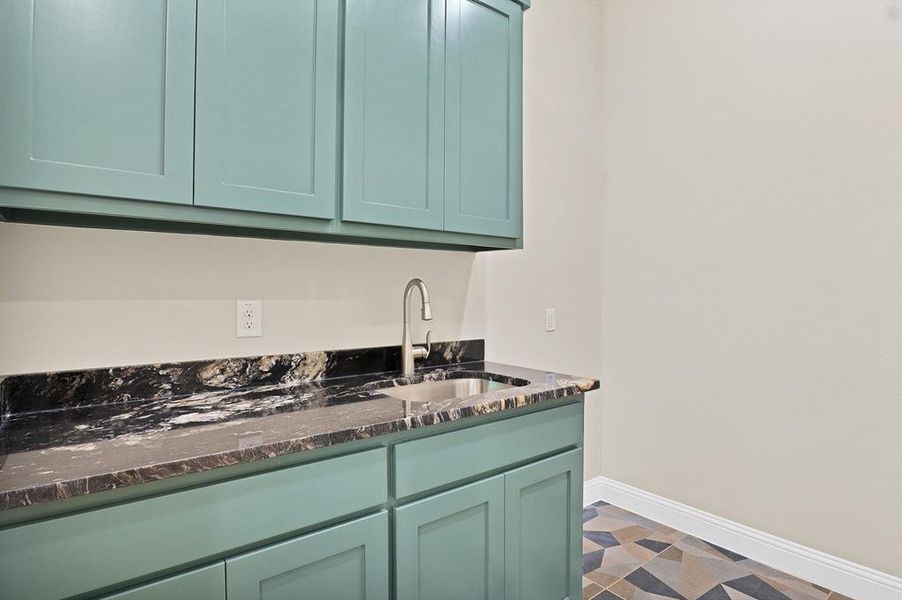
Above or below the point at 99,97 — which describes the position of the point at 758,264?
below

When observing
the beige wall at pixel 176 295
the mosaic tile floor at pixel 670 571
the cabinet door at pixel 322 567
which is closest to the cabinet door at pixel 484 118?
the beige wall at pixel 176 295

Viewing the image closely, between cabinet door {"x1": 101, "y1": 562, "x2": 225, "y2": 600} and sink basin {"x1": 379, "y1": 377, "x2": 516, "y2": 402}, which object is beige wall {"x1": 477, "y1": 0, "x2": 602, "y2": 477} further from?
cabinet door {"x1": 101, "y1": 562, "x2": 225, "y2": 600}

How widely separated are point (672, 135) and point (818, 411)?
4.84 ft

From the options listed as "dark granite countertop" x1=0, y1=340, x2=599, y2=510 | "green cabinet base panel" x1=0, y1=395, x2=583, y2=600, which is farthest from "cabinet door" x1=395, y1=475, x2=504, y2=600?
"dark granite countertop" x1=0, y1=340, x2=599, y2=510

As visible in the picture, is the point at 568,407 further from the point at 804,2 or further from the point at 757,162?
the point at 804,2

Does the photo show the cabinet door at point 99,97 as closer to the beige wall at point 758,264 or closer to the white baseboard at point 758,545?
the beige wall at point 758,264

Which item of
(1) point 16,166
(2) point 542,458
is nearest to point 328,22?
(1) point 16,166

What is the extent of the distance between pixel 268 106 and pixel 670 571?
2.35 meters

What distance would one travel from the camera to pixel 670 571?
7.06 feet

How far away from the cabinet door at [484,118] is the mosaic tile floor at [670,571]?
4.87 feet

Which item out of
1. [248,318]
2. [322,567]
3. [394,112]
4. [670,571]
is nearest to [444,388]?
[248,318]

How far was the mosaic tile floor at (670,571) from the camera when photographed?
1.99m

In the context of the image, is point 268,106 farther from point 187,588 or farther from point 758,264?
point 758,264

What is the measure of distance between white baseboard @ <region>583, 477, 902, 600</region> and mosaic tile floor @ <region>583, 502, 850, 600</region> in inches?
1.6
